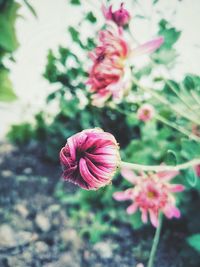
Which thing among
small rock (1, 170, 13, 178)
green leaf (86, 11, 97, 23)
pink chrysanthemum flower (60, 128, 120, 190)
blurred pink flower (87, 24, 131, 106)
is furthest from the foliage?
small rock (1, 170, 13, 178)

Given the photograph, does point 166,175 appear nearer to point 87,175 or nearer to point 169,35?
point 169,35

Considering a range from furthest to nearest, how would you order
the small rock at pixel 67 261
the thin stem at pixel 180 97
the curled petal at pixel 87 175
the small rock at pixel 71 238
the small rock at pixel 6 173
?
1. the small rock at pixel 6 173
2. the small rock at pixel 71 238
3. the small rock at pixel 67 261
4. the thin stem at pixel 180 97
5. the curled petal at pixel 87 175

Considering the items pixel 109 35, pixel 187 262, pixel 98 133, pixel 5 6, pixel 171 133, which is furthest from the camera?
pixel 171 133

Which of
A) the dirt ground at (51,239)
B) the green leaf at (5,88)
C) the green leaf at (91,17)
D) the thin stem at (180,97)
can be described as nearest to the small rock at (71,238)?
the dirt ground at (51,239)

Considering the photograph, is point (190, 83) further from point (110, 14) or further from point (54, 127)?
point (54, 127)

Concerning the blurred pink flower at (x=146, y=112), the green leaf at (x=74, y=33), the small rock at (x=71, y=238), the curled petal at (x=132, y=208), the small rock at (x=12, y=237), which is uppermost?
the green leaf at (x=74, y=33)

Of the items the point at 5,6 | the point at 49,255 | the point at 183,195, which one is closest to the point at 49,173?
the point at 49,255

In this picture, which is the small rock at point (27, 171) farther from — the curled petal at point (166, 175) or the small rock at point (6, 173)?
the curled petal at point (166, 175)
